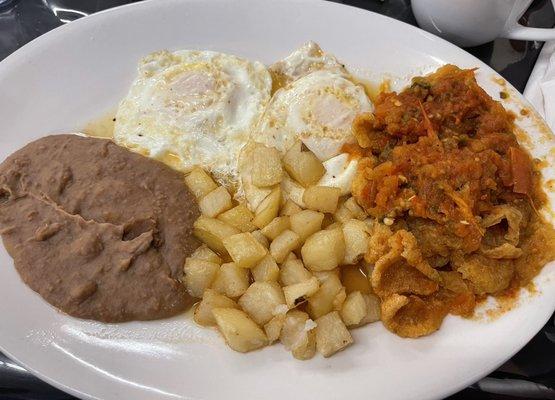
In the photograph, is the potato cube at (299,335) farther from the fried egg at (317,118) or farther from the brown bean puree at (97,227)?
the fried egg at (317,118)

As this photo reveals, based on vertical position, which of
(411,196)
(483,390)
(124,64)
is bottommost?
(483,390)

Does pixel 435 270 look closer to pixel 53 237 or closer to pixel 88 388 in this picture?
pixel 88 388

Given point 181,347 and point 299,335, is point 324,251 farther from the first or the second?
Answer: point 181,347

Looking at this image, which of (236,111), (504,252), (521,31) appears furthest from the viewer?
(521,31)


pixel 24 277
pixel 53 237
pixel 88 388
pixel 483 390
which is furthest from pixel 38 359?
pixel 483 390

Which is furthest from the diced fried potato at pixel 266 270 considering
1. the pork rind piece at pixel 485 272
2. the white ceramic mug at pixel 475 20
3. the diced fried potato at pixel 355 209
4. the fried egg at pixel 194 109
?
the white ceramic mug at pixel 475 20

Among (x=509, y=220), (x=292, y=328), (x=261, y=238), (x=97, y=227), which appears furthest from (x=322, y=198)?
(x=97, y=227)
